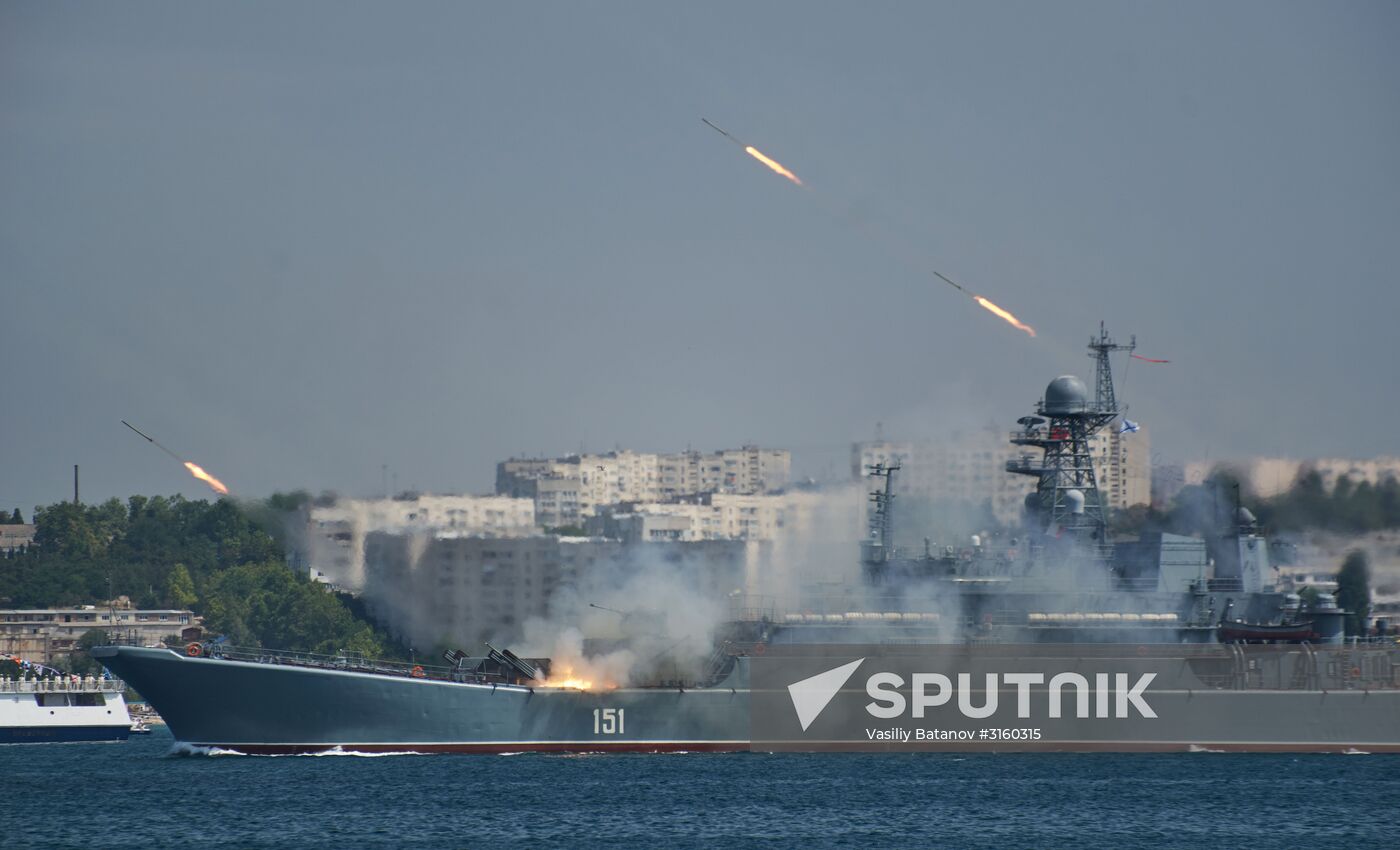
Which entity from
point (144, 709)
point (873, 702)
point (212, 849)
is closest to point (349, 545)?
point (873, 702)

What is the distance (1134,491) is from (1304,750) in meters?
30.5

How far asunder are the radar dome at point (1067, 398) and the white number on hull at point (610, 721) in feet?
56.1

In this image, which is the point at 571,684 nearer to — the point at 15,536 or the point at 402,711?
the point at 402,711

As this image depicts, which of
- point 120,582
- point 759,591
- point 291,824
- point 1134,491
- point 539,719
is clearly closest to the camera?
point 291,824

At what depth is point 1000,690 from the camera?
53531 mm

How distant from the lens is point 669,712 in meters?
52.7

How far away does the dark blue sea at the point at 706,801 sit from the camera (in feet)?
128

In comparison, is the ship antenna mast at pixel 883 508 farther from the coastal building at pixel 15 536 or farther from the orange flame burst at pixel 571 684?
the coastal building at pixel 15 536

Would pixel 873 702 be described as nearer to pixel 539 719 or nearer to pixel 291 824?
pixel 539 719

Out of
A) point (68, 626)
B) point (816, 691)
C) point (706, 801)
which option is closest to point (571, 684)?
point (816, 691)

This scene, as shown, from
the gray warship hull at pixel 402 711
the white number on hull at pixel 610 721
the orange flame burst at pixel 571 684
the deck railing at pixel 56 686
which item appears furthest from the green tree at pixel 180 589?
the white number on hull at pixel 610 721

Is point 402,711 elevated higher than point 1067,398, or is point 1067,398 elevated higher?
point 1067,398

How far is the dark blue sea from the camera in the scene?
39.0m

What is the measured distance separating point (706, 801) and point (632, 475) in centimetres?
9088
